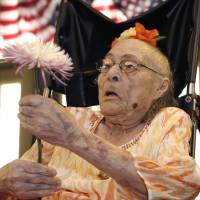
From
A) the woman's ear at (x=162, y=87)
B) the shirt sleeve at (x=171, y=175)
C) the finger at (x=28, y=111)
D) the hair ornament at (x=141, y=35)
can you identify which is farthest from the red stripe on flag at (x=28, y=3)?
the finger at (x=28, y=111)

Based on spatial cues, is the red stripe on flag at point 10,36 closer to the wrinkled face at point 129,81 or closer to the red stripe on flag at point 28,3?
the red stripe on flag at point 28,3

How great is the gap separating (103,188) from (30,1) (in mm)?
2085

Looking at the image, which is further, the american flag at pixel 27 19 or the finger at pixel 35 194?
the american flag at pixel 27 19

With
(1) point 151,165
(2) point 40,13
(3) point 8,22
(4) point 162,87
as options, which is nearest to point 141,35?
(4) point 162,87

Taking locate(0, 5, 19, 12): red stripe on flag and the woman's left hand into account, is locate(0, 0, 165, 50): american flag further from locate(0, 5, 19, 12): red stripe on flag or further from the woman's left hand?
the woman's left hand

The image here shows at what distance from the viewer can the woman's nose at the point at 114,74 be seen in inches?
64.7

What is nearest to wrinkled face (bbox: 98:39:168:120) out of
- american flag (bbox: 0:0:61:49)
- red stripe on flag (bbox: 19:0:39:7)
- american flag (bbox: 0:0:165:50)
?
american flag (bbox: 0:0:165:50)

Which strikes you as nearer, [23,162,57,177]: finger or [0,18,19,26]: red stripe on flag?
[23,162,57,177]: finger

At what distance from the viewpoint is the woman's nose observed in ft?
5.40

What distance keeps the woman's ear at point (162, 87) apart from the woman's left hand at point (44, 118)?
0.58 meters

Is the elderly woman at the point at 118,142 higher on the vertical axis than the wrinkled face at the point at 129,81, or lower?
lower

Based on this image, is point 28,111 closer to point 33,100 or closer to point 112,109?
point 33,100

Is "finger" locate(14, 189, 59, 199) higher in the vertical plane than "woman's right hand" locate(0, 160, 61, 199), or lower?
lower

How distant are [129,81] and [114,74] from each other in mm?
54
